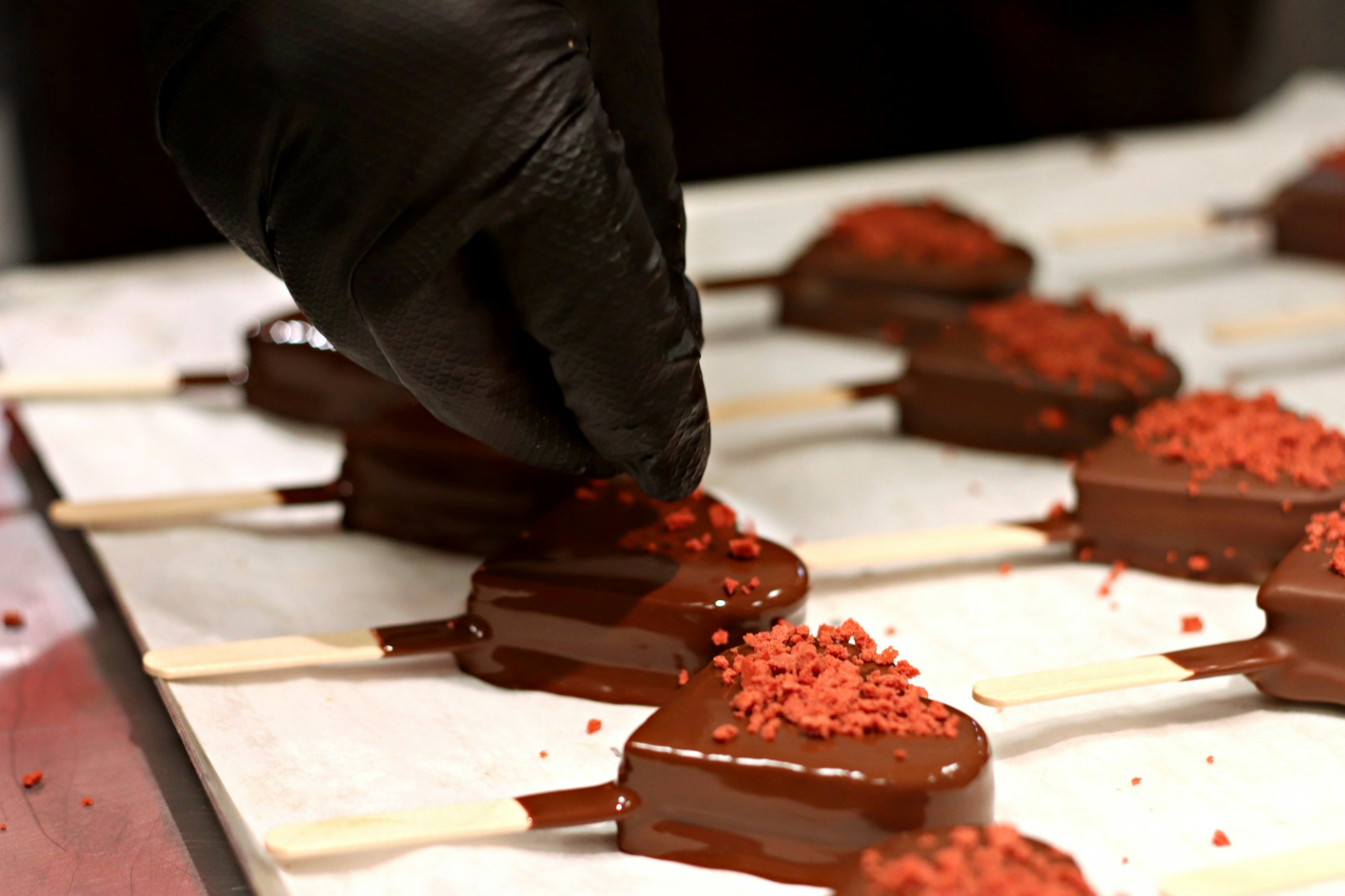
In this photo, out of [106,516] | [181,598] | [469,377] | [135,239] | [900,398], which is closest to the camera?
[469,377]

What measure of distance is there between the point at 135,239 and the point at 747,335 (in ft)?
4.48

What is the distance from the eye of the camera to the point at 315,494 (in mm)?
1590

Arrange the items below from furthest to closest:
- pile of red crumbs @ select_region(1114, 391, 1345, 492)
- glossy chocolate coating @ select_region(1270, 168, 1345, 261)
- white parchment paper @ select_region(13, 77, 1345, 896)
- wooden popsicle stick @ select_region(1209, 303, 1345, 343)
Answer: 1. glossy chocolate coating @ select_region(1270, 168, 1345, 261)
2. wooden popsicle stick @ select_region(1209, 303, 1345, 343)
3. pile of red crumbs @ select_region(1114, 391, 1345, 492)
4. white parchment paper @ select_region(13, 77, 1345, 896)

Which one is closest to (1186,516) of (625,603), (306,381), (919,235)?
(625,603)

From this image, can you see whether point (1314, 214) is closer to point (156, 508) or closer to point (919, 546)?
point (919, 546)

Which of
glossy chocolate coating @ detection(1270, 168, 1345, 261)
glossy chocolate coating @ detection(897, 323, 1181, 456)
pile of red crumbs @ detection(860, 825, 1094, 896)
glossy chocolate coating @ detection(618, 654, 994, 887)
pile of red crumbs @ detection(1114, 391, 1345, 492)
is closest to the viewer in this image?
pile of red crumbs @ detection(860, 825, 1094, 896)

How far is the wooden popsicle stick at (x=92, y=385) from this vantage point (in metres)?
1.88

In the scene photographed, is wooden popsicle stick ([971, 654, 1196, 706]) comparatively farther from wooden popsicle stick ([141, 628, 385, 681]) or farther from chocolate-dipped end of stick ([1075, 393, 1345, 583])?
wooden popsicle stick ([141, 628, 385, 681])

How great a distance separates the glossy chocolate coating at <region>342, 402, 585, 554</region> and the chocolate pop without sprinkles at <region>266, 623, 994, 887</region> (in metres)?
0.45

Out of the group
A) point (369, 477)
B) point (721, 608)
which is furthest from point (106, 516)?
point (721, 608)

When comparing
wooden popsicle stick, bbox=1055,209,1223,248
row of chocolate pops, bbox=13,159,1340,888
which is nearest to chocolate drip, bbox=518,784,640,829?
row of chocolate pops, bbox=13,159,1340,888

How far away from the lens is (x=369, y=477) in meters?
1.56

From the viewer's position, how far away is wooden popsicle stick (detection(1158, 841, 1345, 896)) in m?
0.96

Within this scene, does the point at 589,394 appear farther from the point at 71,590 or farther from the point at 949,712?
the point at 71,590
